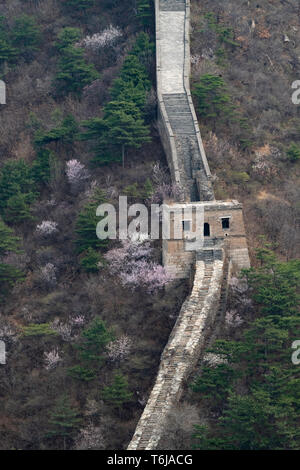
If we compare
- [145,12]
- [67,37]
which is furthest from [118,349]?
[145,12]

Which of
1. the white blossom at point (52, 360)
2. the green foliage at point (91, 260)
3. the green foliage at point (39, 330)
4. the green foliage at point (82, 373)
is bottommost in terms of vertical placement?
the green foliage at point (82, 373)

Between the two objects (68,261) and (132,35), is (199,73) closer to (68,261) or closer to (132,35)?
(132,35)

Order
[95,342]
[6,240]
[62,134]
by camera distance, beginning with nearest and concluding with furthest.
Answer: [95,342] < [6,240] < [62,134]

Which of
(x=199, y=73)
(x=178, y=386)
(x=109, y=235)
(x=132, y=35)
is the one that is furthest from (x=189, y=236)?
(x=132, y=35)

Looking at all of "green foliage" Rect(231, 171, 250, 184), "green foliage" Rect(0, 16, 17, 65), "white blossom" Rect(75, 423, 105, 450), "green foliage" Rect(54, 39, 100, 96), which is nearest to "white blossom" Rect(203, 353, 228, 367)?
"white blossom" Rect(75, 423, 105, 450)

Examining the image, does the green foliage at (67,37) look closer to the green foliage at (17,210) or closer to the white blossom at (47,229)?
the green foliage at (17,210)

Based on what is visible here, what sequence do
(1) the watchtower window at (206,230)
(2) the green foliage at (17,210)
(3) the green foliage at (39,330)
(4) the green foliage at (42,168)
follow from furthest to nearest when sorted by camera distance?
(4) the green foliage at (42,168) < (2) the green foliage at (17,210) < (1) the watchtower window at (206,230) < (3) the green foliage at (39,330)

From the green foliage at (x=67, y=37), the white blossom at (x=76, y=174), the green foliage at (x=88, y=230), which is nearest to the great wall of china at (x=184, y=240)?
the green foliage at (x=88, y=230)

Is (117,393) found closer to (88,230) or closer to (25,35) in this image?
(88,230)
